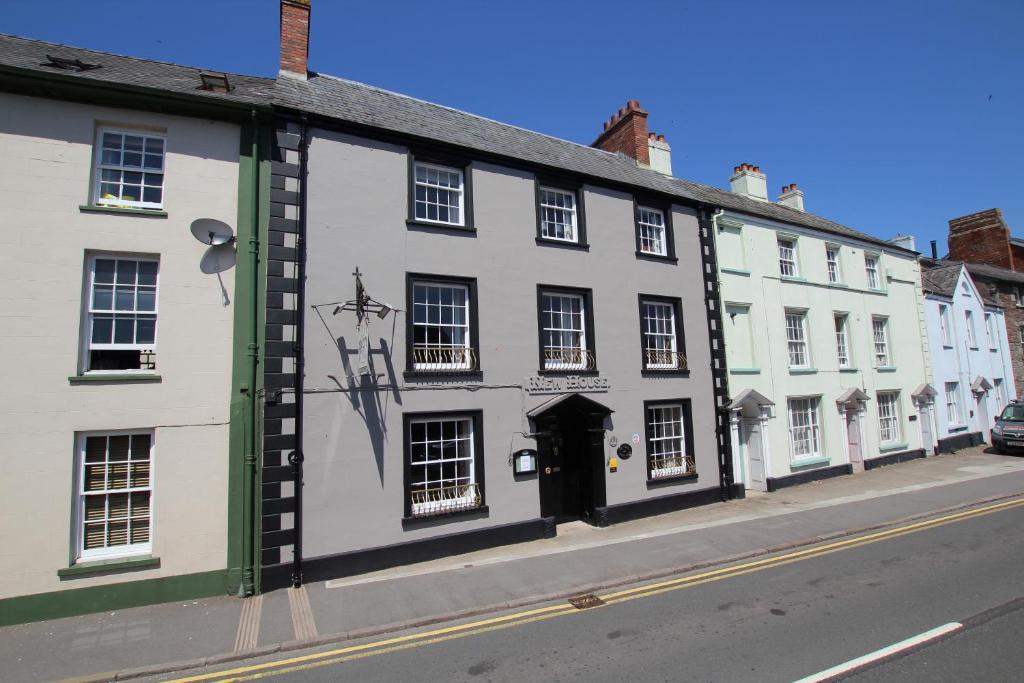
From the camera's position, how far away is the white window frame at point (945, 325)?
22.4m

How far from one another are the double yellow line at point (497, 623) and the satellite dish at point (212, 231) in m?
6.59

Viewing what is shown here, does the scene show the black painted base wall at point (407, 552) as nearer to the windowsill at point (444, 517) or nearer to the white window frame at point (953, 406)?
the windowsill at point (444, 517)

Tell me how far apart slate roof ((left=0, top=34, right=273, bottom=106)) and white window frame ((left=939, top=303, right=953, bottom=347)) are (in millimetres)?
26991

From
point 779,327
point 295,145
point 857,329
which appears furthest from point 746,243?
point 295,145

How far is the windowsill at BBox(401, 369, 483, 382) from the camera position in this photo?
10203 millimetres

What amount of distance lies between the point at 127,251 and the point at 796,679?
11.1 m

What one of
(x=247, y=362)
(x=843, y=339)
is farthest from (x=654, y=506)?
(x=843, y=339)

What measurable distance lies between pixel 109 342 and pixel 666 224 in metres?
13.3

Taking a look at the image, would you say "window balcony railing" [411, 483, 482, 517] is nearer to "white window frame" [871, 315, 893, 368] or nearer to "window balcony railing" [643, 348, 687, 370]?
"window balcony railing" [643, 348, 687, 370]

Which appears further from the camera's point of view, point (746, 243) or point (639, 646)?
point (746, 243)

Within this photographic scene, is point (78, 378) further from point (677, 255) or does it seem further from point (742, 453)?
point (742, 453)

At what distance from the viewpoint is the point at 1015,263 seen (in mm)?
30641

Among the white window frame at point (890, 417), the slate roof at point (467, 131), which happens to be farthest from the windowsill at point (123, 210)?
the white window frame at point (890, 417)

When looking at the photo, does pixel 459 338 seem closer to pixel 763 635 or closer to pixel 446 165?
pixel 446 165
